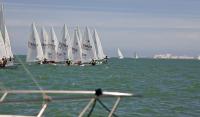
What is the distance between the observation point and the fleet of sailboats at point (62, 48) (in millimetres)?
113812

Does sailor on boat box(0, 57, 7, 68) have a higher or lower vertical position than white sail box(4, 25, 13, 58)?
lower

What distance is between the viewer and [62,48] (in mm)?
118375

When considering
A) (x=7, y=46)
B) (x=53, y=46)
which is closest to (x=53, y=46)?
(x=53, y=46)

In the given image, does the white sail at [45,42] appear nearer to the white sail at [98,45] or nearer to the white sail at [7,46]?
the white sail at [98,45]

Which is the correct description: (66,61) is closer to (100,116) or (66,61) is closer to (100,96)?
(100,116)

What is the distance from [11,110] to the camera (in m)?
29.9

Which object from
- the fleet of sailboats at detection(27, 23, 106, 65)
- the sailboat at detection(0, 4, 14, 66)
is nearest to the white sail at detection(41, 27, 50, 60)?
the fleet of sailboats at detection(27, 23, 106, 65)

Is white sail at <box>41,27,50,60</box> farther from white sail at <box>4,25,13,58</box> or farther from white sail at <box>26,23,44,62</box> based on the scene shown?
white sail at <box>4,25,13,58</box>

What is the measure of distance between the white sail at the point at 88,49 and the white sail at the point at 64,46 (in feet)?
11.5

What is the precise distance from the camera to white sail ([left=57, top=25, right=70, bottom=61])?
4651 inches

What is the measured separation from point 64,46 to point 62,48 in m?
0.64

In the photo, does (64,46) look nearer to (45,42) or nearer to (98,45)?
(45,42)

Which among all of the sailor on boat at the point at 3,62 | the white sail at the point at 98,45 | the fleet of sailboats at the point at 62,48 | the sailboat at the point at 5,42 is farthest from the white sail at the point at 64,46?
the sailor on boat at the point at 3,62

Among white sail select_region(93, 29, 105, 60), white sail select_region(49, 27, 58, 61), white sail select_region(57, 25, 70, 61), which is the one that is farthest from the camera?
white sail select_region(93, 29, 105, 60)
